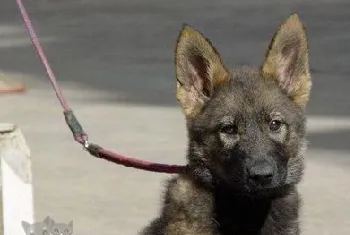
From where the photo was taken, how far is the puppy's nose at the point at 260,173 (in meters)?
5.70

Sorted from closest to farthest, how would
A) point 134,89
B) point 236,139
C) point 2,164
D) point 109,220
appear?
1. point 236,139
2. point 2,164
3. point 109,220
4. point 134,89

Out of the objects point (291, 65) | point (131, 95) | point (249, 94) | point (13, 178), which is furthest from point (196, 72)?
point (131, 95)

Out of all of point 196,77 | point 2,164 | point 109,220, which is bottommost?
point 109,220

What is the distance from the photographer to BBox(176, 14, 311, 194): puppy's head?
5828 mm

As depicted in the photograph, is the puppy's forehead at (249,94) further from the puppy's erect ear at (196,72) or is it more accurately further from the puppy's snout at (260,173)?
the puppy's snout at (260,173)

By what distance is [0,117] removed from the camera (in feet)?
37.4

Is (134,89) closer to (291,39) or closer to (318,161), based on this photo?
(318,161)

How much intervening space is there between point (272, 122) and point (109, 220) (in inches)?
103

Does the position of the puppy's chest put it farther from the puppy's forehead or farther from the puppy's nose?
the puppy's forehead

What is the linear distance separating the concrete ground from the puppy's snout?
236 cm

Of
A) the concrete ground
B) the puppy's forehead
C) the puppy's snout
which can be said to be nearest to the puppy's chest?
the puppy's snout

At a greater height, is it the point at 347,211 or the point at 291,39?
the point at 291,39

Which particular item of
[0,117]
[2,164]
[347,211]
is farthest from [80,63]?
[2,164]

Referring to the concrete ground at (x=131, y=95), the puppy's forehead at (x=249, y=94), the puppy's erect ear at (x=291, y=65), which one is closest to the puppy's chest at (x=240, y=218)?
the puppy's forehead at (x=249, y=94)
